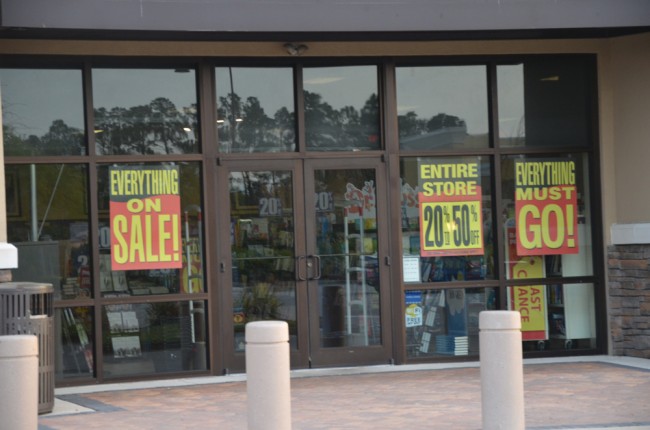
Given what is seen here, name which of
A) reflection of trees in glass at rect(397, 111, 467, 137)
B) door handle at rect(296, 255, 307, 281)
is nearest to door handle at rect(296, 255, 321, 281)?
door handle at rect(296, 255, 307, 281)

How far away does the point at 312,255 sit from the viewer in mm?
13195

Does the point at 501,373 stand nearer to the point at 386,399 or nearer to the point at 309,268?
the point at 386,399

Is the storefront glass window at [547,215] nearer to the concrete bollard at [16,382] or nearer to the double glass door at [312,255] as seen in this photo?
the double glass door at [312,255]

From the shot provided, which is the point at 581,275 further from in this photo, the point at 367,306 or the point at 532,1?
the point at 532,1

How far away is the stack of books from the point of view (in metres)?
13.6

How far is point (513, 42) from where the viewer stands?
1358 cm

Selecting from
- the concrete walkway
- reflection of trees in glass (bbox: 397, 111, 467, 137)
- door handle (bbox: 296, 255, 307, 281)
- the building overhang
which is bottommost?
the concrete walkway

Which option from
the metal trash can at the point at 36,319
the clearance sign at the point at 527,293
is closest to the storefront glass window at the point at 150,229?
the metal trash can at the point at 36,319

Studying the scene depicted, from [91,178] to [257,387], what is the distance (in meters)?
5.44

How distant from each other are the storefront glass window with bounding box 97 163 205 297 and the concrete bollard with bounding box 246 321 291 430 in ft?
16.9

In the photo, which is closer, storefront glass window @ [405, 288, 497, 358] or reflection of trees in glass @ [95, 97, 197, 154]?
reflection of trees in glass @ [95, 97, 197, 154]

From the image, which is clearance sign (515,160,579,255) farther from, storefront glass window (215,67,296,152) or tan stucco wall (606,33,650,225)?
storefront glass window (215,67,296,152)

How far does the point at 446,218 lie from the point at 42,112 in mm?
4963

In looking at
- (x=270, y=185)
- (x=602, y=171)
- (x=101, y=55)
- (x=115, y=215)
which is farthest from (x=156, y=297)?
(x=602, y=171)
